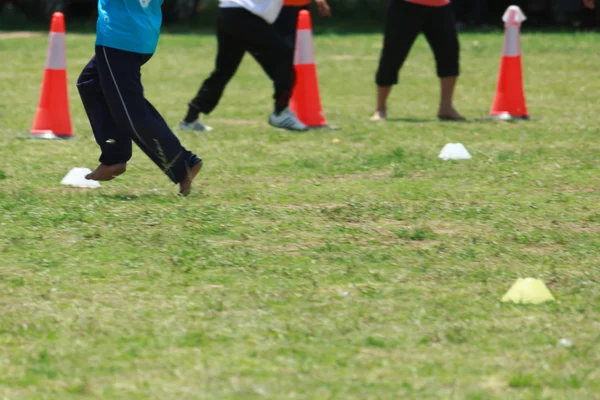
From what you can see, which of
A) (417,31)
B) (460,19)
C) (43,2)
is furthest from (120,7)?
(43,2)

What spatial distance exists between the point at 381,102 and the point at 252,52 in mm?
1481

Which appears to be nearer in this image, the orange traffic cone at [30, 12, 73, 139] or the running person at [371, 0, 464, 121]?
the orange traffic cone at [30, 12, 73, 139]

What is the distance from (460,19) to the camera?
21.0 meters

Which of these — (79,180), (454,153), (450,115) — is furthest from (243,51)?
(79,180)

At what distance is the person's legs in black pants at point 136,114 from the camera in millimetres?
6473

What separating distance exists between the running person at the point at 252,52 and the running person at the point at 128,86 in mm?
2767

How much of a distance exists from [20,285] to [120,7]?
2.11 metres

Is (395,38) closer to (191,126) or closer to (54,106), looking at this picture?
(191,126)

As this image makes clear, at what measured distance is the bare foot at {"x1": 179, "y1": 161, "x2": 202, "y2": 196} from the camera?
6.66m

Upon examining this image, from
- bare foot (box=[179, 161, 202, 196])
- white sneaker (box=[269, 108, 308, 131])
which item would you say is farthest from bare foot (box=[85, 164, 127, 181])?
white sneaker (box=[269, 108, 308, 131])

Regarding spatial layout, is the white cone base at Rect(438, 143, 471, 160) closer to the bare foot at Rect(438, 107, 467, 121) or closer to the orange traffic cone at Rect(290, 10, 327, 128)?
the orange traffic cone at Rect(290, 10, 327, 128)

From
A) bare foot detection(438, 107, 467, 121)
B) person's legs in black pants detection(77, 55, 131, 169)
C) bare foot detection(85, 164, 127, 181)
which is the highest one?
person's legs in black pants detection(77, 55, 131, 169)

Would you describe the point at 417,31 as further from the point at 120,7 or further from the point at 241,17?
the point at 120,7

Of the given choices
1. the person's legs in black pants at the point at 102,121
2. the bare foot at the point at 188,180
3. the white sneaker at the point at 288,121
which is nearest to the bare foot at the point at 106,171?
the person's legs in black pants at the point at 102,121
